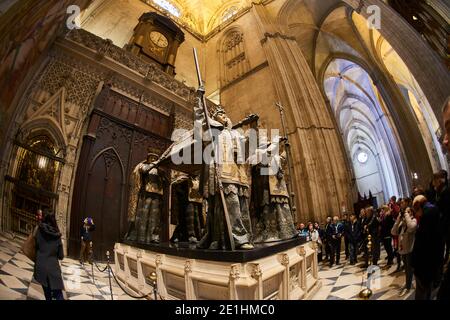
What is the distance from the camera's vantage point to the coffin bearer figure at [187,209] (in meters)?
2.45

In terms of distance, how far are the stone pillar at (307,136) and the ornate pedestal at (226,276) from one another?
15.3 feet

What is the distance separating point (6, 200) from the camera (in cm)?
84

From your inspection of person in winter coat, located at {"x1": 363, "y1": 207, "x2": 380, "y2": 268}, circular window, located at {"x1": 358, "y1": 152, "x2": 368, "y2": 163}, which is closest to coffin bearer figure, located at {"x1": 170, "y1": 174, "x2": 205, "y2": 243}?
person in winter coat, located at {"x1": 363, "y1": 207, "x2": 380, "y2": 268}

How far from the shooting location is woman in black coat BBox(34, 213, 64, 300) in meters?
0.74

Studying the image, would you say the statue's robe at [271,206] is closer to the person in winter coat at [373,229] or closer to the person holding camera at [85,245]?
the person in winter coat at [373,229]

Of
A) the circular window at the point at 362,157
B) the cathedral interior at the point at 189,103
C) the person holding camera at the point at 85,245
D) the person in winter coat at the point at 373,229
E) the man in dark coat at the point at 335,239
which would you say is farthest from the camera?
the circular window at the point at 362,157

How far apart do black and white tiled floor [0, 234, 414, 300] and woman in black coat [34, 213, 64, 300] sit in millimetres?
24

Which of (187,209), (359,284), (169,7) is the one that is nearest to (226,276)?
(359,284)

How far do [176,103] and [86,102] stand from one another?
13.3 feet

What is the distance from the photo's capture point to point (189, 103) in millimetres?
6266

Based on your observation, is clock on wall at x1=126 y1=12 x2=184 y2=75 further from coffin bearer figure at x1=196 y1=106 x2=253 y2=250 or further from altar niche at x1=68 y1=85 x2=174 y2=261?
coffin bearer figure at x1=196 y1=106 x2=253 y2=250

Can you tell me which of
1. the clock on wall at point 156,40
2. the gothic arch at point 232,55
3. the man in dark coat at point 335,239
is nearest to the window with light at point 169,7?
the gothic arch at point 232,55

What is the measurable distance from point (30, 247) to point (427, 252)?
144 centimetres
